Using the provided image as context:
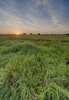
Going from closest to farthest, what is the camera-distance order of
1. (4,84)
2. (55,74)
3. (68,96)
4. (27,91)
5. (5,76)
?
(68,96) < (27,91) < (4,84) < (5,76) < (55,74)

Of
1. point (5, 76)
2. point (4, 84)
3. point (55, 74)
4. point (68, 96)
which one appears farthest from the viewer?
point (55, 74)

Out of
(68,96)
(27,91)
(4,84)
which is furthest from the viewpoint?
(4,84)

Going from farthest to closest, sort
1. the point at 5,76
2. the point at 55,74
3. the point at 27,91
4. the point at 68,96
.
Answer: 1. the point at 55,74
2. the point at 5,76
3. the point at 27,91
4. the point at 68,96

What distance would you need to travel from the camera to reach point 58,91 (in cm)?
111

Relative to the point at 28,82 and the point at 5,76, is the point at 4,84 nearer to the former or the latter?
the point at 5,76

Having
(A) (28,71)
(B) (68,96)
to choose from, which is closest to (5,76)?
(A) (28,71)

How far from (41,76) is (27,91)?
51 cm

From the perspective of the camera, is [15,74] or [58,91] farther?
[15,74]

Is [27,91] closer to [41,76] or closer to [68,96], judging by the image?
[41,76]

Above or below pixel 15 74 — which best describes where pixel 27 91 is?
below

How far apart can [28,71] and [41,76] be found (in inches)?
14.6

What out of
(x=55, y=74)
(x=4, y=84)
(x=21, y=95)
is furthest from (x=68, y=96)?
(x=4, y=84)

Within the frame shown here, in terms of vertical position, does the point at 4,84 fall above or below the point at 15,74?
below

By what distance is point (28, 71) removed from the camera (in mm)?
1601
